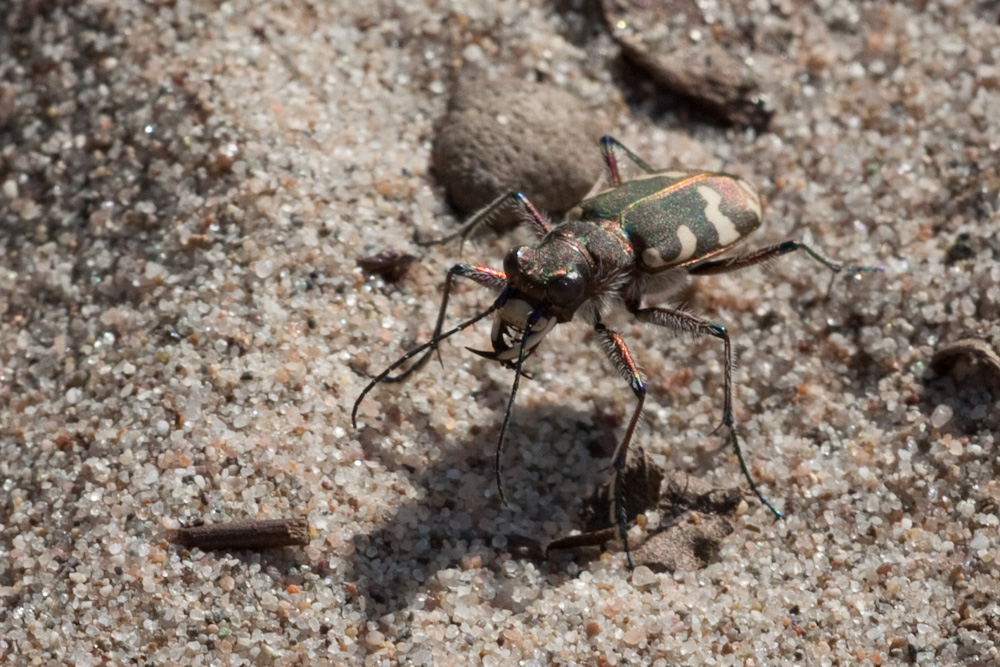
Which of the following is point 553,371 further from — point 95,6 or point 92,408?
point 95,6

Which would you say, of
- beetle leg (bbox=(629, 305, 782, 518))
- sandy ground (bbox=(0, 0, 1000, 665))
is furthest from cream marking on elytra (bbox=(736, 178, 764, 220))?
beetle leg (bbox=(629, 305, 782, 518))

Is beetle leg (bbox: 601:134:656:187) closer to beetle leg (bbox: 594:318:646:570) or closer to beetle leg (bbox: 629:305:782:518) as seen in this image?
beetle leg (bbox: 629:305:782:518)

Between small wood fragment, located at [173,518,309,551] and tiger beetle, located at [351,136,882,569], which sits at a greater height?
tiger beetle, located at [351,136,882,569]

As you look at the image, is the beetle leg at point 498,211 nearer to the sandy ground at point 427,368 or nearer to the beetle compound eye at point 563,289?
the sandy ground at point 427,368

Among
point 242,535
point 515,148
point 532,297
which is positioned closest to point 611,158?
point 515,148

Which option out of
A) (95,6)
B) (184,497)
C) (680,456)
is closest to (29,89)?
(95,6)

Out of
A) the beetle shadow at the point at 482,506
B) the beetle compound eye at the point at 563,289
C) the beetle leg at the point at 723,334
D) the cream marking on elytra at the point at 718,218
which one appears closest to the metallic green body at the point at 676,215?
the cream marking on elytra at the point at 718,218
